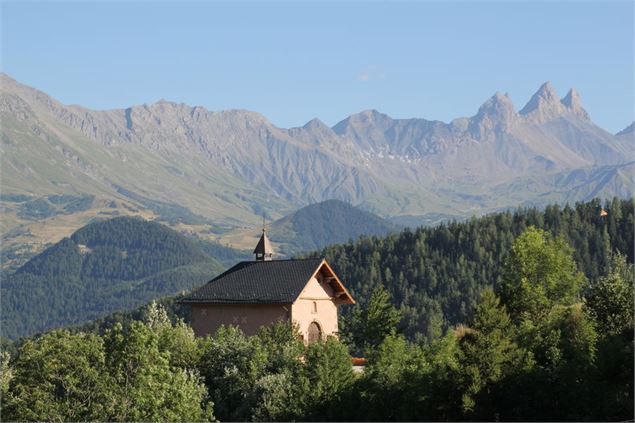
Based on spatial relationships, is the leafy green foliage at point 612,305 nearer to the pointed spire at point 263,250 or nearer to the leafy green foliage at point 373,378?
the leafy green foliage at point 373,378

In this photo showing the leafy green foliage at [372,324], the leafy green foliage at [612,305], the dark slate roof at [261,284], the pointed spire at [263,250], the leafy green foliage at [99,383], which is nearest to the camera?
the leafy green foliage at [99,383]

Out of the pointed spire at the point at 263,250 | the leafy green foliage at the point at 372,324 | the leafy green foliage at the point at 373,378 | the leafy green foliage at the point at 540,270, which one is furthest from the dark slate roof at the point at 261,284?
the leafy green foliage at the point at 540,270

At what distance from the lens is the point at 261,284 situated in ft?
244

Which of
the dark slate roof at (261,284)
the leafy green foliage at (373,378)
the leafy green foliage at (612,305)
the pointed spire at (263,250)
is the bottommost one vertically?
the leafy green foliage at (373,378)

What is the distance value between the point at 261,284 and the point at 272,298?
2723mm

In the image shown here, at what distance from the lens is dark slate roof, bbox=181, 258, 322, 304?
2849 inches

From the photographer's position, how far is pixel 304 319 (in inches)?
2879

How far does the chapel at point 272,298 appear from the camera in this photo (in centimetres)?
7219

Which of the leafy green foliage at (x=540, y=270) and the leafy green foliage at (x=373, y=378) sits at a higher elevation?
the leafy green foliage at (x=540, y=270)

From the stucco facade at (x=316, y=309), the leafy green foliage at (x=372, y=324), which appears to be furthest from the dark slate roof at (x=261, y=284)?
the leafy green foliage at (x=372, y=324)

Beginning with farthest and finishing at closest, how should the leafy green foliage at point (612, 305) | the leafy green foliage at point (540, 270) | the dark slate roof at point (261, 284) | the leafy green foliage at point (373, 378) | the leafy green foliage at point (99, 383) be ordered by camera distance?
the leafy green foliage at point (540, 270) → the dark slate roof at point (261, 284) → the leafy green foliage at point (612, 305) → the leafy green foliage at point (99, 383) → the leafy green foliage at point (373, 378)

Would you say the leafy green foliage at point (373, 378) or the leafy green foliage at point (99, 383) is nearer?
the leafy green foliage at point (373, 378)

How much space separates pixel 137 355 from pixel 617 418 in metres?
24.1

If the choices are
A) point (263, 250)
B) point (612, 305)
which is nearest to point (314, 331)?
point (263, 250)
